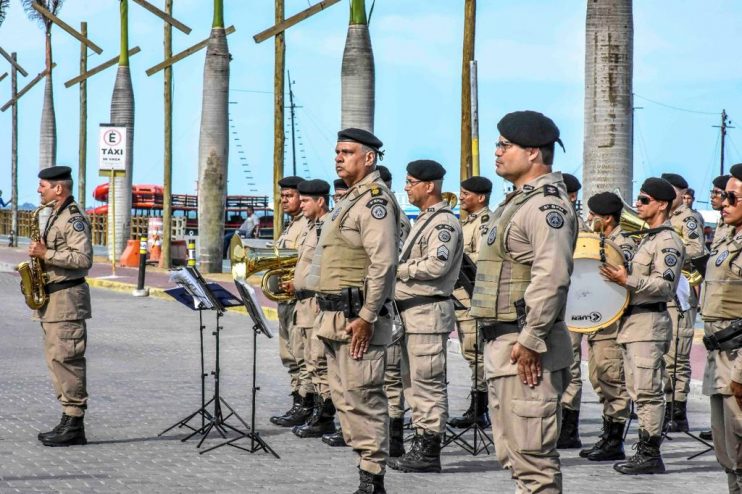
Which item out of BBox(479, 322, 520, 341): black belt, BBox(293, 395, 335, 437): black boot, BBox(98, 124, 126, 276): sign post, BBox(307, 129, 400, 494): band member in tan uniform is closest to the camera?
BBox(479, 322, 520, 341): black belt

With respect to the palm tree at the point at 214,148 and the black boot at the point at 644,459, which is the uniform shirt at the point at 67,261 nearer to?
the black boot at the point at 644,459

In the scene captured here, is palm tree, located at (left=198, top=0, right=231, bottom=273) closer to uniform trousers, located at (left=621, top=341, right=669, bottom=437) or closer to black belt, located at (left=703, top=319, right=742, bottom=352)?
uniform trousers, located at (left=621, top=341, right=669, bottom=437)

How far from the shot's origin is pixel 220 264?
31.7 m

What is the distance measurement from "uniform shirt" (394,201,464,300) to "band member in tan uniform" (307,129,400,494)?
134cm

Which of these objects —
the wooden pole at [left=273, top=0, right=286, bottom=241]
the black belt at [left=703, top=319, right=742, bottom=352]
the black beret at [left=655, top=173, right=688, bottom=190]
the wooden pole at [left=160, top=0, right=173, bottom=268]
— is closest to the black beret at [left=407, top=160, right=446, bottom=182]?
the black belt at [left=703, top=319, right=742, bottom=352]

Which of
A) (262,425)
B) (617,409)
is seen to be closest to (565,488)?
(617,409)

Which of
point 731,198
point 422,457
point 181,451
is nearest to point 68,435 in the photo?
A: point 181,451

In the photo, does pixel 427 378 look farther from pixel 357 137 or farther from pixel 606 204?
pixel 357 137

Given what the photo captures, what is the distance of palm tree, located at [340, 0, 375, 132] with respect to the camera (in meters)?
24.4

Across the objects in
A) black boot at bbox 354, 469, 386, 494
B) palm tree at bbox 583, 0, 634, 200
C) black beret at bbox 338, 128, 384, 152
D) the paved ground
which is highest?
palm tree at bbox 583, 0, 634, 200

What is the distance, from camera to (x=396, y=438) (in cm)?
1064

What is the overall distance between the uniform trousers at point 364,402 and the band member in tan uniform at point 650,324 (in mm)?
2169

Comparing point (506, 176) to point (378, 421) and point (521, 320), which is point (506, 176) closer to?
point (521, 320)

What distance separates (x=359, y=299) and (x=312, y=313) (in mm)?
3333
